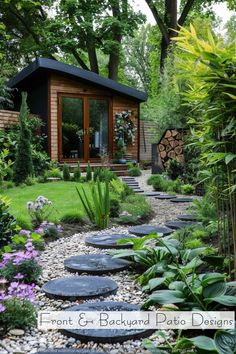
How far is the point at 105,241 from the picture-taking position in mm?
3900

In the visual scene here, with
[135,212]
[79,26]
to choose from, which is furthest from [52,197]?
[79,26]

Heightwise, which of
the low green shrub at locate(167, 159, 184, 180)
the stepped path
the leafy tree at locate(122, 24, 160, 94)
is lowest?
the stepped path

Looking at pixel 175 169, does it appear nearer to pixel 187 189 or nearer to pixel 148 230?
pixel 187 189

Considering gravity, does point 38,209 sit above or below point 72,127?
below

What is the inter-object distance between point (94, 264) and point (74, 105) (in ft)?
31.6

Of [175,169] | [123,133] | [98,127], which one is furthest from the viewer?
[123,133]

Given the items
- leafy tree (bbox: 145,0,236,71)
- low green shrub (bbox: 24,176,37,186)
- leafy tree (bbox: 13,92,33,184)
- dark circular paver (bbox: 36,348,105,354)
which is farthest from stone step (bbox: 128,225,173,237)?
leafy tree (bbox: 145,0,236,71)

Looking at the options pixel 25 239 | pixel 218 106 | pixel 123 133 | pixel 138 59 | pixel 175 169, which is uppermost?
pixel 138 59

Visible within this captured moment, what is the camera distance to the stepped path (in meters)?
1.99

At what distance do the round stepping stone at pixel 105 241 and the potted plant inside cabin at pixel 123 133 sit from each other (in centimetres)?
861

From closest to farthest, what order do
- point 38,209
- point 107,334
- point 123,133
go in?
1. point 107,334
2. point 38,209
3. point 123,133

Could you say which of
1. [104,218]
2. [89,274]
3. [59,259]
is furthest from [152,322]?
[104,218]

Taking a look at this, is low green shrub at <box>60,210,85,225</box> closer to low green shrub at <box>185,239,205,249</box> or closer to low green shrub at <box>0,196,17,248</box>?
low green shrub at <box>0,196,17,248</box>

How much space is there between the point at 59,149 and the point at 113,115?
227 centimetres
